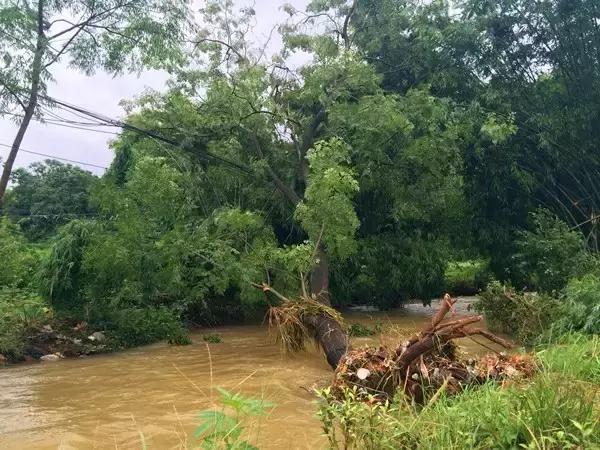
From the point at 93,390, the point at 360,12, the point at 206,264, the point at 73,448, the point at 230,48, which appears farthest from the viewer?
the point at 360,12

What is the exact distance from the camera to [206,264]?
1362 centimetres

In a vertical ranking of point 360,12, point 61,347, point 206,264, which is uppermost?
point 360,12

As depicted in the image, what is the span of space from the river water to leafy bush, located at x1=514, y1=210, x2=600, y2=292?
3787 millimetres

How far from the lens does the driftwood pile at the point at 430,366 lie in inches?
239

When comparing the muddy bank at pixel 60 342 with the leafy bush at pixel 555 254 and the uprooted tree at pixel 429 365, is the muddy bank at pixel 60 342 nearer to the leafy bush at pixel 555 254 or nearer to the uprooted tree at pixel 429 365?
the uprooted tree at pixel 429 365

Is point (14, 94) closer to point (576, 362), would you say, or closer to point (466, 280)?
point (576, 362)

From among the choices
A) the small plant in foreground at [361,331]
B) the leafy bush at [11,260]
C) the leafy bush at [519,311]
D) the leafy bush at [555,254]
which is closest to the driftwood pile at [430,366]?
the leafy bush at [519,311]

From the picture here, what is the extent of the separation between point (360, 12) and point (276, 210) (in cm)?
591

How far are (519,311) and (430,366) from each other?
20.6ft

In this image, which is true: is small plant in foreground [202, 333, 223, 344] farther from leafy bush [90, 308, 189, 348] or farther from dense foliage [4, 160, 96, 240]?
dense foliage [4, 160, 96, 240]

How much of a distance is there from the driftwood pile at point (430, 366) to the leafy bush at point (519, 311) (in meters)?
4.13

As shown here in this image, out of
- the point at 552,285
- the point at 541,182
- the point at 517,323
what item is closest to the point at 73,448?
the point at 517,323

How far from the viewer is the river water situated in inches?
236

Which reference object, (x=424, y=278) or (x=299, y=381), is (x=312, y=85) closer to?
(x=424, y=278)
